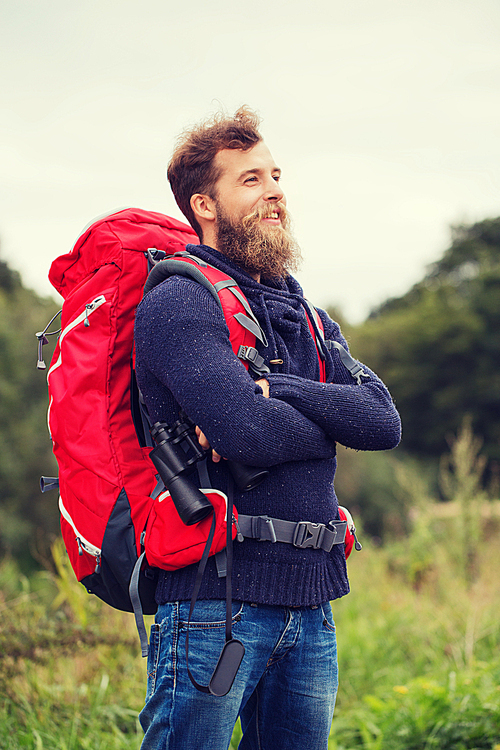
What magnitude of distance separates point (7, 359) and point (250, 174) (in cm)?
1947

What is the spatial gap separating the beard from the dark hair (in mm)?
134

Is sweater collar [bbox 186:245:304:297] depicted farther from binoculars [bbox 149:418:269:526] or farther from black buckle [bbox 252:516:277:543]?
black buckle [bbox 252:516:277:543]

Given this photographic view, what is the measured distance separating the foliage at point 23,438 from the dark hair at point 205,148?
1750 cm

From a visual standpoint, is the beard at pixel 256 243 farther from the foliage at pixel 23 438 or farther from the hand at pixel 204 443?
the foliage at pixel 23 438

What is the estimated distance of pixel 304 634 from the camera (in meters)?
1.72

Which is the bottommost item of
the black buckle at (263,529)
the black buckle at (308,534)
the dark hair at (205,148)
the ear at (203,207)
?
the black buckle at (308,534)

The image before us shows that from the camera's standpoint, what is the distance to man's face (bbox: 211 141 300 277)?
6.46 ft

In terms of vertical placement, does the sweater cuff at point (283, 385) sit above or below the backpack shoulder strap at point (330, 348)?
below

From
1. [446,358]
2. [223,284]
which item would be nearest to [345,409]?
[223,284]

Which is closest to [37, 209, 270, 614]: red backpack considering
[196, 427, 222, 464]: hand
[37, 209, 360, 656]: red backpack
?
[37, 209, 360, 656]: red backpack

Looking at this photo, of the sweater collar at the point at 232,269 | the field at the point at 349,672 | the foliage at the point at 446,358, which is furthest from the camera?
the foliage at the point at 446,358

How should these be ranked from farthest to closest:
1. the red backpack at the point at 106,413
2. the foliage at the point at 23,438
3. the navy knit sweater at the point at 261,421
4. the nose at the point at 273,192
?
the foliage at the point at 23,438 → the nose at the point at 273,192 → the red backpack at the point at 106,413 → the navy knit sweater at the point at 261,421

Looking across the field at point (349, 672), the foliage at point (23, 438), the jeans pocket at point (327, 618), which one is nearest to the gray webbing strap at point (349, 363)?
the jeans pocket at point (327, 618)

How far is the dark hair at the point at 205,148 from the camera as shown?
2.09 metres
